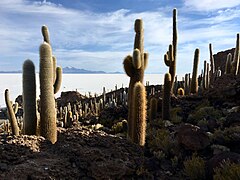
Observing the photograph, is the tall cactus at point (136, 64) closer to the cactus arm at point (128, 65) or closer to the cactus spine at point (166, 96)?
the cactus arm at point (128, 65)

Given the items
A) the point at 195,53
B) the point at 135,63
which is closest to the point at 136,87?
the point at 135,63

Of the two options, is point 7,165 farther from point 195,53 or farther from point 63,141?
point 195,53

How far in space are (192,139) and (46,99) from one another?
356 centimetres

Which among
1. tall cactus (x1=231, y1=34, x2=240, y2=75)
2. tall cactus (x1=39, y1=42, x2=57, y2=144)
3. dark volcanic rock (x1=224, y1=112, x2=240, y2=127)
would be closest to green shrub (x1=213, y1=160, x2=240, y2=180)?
tall cactus (x1=39, y1=42, x2=57, y2=144)

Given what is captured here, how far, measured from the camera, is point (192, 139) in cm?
729

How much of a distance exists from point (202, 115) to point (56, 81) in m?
5.69

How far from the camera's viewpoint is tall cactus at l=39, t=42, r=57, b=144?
7176 mm

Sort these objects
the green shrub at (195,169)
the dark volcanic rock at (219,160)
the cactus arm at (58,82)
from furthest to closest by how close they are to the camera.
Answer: the cactus arm at (58,82), the green shrub at (195,169), the dark volcanic rock at (219,160)

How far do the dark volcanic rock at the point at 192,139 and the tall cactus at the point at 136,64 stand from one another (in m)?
1.41

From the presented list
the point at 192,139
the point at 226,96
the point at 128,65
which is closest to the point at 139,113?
the point at 192,139

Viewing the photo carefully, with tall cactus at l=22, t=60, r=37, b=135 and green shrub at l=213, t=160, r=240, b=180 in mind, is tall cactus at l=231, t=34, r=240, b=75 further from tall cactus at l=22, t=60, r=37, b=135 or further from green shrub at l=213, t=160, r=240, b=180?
tall cactus at l=22, t=60, r=37, b=135

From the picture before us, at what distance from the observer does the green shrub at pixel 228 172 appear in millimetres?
5191

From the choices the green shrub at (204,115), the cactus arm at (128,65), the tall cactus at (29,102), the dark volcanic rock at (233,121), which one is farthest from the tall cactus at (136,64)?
the green shrub at (204,115)

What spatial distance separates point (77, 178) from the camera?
5.96 m
